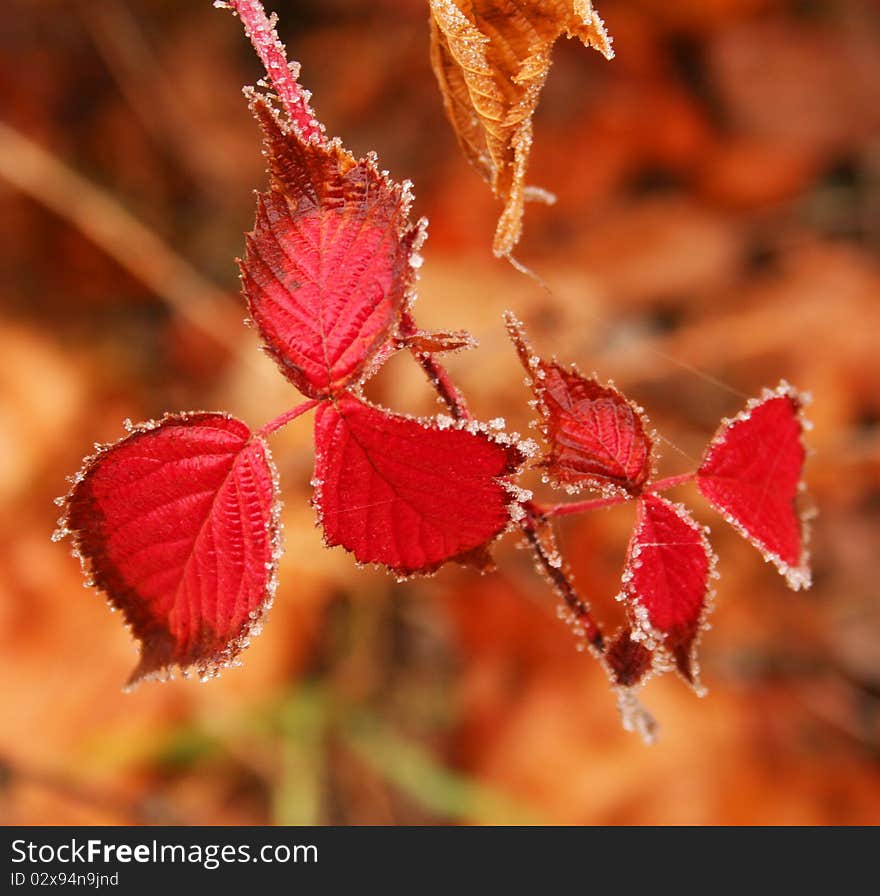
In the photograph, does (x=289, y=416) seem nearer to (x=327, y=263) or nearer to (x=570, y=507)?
(x=327, y=263)

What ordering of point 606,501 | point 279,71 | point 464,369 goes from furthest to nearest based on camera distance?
point 464,369
point 606,501
point 279,71

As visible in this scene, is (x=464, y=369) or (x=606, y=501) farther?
(x=464, y=369)

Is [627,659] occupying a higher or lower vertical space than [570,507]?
lower

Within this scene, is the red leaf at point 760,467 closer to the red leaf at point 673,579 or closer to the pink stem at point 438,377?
the red leaf at point 673,579

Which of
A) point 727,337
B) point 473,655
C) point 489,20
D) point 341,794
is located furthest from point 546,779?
point 489,20

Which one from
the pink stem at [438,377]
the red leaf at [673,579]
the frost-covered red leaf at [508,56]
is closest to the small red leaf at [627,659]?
the red leaf at [673,579]

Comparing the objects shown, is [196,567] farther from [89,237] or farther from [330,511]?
[89,237]

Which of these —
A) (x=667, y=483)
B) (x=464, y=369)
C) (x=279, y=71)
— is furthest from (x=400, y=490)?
(x=464, y=369)
